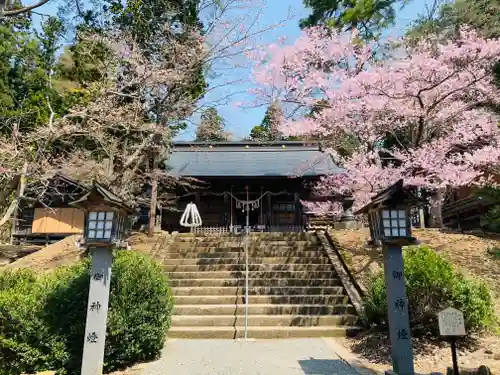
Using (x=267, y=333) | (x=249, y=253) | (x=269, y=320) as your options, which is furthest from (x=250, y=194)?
(x=267, y=333)

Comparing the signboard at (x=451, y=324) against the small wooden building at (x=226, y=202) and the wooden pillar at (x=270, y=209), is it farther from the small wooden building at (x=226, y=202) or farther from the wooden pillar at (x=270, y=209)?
the wooden pillar at (x=270, y=209)

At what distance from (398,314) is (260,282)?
5332 millimetres

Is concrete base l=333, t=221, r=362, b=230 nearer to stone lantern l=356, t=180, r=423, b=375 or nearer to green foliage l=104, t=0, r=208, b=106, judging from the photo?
green foliage l=104, t=0, r=208, b=106

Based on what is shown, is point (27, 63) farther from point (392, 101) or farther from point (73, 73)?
point (392, 101)

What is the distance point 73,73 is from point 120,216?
41.1 ft

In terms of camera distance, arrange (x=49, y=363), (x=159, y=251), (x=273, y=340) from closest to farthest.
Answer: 1. (x=49, y=363)
2. (x=273, y=340)
3. (x=159, y=251)

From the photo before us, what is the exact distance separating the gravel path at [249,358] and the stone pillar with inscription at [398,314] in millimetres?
828

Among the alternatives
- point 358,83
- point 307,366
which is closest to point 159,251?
point 307,366

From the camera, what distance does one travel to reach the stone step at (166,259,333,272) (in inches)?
421

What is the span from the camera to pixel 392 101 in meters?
11.2

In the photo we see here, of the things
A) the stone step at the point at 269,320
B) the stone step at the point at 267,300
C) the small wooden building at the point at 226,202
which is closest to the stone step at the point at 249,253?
the stone step at the point at 267,300

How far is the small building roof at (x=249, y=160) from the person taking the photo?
63.8 ft

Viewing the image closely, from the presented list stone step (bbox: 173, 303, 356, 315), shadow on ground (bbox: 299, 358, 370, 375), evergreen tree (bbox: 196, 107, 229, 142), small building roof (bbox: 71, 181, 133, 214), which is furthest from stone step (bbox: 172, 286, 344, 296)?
evergreen tree (bbox: 196, 107, 229, 142)

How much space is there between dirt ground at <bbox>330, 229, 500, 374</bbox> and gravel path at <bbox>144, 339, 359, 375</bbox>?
697 millimetres
